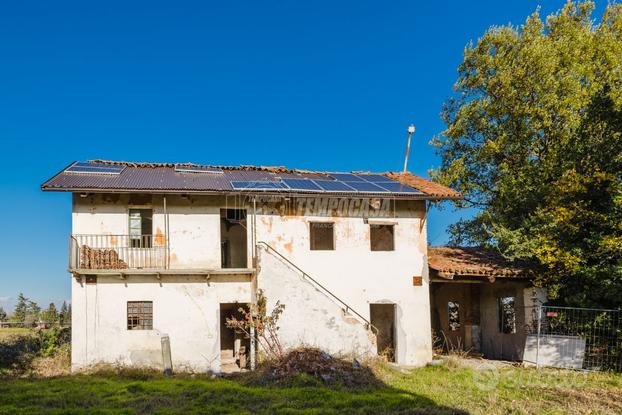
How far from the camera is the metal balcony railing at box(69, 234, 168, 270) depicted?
15781mm

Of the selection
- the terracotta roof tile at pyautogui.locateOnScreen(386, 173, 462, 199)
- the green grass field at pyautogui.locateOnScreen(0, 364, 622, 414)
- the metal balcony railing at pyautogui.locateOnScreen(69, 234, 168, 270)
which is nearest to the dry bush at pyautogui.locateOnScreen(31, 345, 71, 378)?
the green grass field at pyautogui.locateOnScreen(0, 364, 622, 414)

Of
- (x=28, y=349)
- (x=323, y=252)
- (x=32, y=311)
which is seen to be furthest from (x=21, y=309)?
(x=323, y=252)

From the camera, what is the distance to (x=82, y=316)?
15.7 metres

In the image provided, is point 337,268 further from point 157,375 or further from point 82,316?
point 82,316

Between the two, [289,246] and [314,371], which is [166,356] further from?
[289,246]

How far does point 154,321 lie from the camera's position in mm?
15984

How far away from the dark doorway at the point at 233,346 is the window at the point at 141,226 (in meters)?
3.69

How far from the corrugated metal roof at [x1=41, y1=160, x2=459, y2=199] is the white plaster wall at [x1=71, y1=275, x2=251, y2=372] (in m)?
2.74

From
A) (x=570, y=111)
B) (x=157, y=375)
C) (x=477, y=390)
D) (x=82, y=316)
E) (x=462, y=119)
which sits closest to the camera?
(x=477, y=390)

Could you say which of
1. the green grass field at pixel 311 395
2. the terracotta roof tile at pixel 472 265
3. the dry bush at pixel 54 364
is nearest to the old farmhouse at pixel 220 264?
the terracotta roof tile at pixel 472 265

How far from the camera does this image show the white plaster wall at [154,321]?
614 inches

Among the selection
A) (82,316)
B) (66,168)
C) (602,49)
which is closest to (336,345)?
(82,316)

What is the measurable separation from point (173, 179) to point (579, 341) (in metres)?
13.7

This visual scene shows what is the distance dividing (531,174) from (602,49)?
6.97 metres
